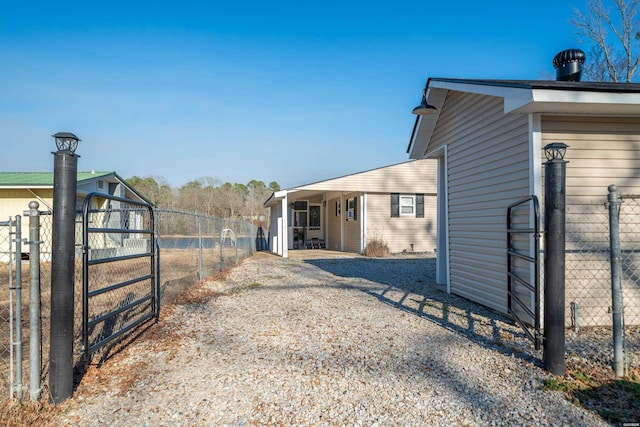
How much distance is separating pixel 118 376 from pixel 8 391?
0.78 m

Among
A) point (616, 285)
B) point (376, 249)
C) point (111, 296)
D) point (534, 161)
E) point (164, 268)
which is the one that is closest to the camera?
point (616, 285)

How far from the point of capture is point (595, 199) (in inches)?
191

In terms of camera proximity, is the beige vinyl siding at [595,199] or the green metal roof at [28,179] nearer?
the beige vinyl siding at [595,199]

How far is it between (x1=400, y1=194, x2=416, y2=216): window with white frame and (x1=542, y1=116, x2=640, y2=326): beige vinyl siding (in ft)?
39.8

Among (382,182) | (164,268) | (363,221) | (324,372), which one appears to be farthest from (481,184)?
(382,182)

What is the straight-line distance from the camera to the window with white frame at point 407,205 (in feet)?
55.9

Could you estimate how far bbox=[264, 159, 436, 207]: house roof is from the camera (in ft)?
52.5

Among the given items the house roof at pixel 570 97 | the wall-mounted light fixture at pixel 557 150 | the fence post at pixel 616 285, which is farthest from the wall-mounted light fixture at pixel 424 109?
the fence post at pixel 616 285

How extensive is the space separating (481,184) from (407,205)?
1102cm

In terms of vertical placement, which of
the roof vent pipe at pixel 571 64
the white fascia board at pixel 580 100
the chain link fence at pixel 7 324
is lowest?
the chain link fence at pixel 7 324

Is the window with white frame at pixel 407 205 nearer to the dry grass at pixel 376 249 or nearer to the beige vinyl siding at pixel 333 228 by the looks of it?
the dry grass at pixel 376 249

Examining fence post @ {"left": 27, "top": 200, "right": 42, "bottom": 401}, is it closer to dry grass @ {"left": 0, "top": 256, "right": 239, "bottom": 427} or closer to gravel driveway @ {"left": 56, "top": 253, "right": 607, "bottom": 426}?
dry grass @ {"left": 0, "top": 256, "right": 239, "bottom": 427}

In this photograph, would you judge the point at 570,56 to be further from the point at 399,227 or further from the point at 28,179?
the point at 28,179

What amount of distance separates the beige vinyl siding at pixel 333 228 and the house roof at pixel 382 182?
315 centimetres
